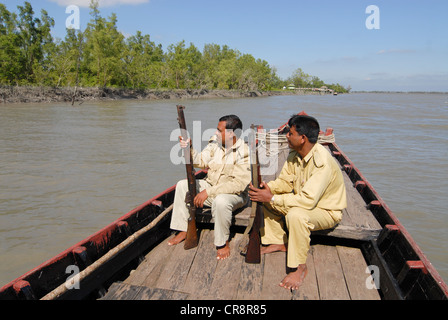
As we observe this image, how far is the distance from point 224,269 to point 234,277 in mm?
145

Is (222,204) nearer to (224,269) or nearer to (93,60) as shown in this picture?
(224,269)

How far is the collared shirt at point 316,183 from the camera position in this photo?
2.44m

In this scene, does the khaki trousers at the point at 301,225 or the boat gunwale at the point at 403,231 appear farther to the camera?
the khaki trousers at the point at 301,225

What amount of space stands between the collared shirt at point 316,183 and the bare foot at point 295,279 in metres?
0.50

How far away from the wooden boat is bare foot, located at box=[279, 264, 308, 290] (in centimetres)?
4

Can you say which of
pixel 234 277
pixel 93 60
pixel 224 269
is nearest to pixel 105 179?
pixel 224 269

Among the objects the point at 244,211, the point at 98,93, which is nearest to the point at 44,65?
the point at 98,93

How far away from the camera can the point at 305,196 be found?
2.45 metres

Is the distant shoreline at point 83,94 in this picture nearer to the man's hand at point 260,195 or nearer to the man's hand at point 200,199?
the man's hand at point 200,199

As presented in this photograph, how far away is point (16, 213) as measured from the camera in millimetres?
5578

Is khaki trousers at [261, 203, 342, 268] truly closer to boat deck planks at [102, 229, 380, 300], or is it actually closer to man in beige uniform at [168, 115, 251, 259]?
boat deck planks at [102, 229, 380, 300]

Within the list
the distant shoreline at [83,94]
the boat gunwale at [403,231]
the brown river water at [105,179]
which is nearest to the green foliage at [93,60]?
the distant shoreline at [83,94]

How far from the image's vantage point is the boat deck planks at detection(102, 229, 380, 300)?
2.29 m
